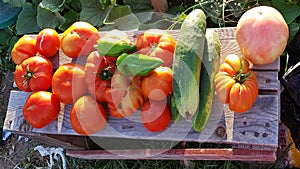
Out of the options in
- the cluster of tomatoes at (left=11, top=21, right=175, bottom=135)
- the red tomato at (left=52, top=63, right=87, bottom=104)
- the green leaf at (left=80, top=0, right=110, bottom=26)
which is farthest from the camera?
the green leaf at (left=80, top=0, right=110, bottom=26)

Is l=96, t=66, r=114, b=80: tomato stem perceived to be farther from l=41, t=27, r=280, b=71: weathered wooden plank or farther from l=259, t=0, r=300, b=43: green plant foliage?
l=259, t=0, r=300, b=43: green plant foliage

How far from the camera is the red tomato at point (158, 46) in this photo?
1.78 m

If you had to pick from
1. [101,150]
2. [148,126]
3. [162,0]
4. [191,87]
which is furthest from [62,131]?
[162,0]

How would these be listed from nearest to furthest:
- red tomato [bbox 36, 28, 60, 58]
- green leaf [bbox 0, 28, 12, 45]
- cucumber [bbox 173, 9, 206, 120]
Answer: cucumber [bbox 173, 9, 206, 120]
red tomato [bbox 36, 28, 60, 58]
green leaf [bbox 0, 28, 12, 45]

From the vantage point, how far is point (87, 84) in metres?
1.87

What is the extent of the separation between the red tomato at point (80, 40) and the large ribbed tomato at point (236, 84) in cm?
55

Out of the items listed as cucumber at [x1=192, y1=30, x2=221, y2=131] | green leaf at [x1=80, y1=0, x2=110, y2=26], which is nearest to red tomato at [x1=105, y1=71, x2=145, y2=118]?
cucumber at [x1=192, y1=30, x2=221, y2=131]

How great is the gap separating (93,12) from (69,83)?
0.67 m

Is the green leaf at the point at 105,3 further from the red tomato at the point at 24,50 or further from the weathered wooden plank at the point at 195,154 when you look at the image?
the weathered wooden plank at the point at 195,154

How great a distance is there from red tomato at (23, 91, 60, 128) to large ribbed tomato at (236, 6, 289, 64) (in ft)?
2.57

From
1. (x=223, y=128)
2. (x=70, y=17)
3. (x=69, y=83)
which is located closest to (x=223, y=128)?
(x=223, y=128)

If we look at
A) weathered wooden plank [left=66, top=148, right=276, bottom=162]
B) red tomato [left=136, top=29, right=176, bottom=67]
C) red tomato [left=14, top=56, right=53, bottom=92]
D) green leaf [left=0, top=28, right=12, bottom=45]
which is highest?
red tomato [left=136, top=29, right=176, bottom=67]

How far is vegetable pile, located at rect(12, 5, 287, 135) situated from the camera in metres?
1.70

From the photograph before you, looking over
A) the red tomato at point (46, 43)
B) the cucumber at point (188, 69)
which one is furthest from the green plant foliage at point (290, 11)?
the red tomato at point (46, 43)
